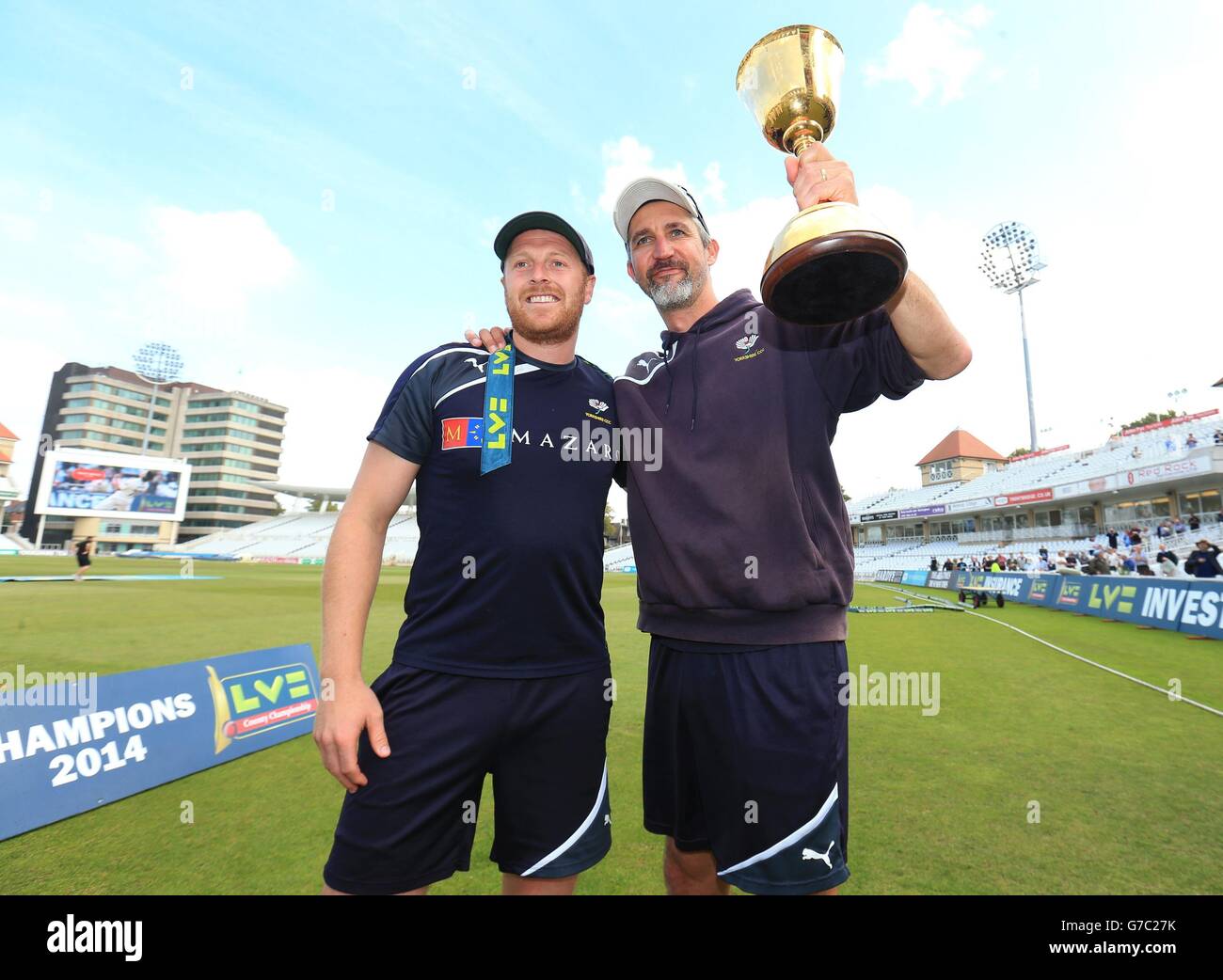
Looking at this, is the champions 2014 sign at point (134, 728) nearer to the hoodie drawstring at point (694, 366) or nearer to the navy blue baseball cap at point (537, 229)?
the navy blue baseball cap at point (537, 229)

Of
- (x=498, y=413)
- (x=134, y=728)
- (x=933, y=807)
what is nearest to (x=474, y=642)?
(x=498, y=413)

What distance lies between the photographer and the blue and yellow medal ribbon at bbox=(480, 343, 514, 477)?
6.70ft

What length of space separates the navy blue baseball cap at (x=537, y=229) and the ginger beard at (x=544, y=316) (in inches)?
9.1

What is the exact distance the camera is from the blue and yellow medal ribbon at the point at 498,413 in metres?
2.04

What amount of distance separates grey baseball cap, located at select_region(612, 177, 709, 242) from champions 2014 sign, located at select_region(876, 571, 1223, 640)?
14583mm

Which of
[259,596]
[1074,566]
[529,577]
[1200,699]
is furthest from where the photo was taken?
[1074,566]

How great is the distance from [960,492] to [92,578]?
197 feet

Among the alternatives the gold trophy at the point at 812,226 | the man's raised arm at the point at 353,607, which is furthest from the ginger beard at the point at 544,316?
the gold trophy at the point at 812,226

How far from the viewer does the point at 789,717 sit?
1825mm

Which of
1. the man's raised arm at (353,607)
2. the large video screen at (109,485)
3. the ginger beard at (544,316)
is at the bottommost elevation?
the man's raised arm at (353,607)

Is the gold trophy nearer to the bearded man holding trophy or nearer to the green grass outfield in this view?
the bearded man holding trophy
